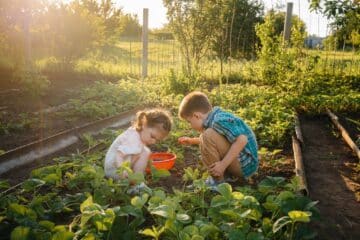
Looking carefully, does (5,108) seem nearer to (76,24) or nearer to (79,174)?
(79,174)

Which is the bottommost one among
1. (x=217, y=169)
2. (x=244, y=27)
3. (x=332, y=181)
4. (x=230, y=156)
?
(x=332, y=181)

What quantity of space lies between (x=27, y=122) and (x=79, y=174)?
9.80 feet

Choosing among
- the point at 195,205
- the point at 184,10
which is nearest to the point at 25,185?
the point at 195,205

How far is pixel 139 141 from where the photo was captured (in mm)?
3438

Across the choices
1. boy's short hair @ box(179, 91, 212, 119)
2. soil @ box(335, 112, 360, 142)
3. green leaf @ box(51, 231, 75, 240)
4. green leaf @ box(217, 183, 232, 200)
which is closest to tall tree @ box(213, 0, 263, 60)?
soil @ box(335, 112, 360, 142)

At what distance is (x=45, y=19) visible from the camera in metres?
13.3

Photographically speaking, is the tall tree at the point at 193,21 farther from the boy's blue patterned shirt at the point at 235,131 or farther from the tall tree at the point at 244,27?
the boy's blue patterned shirt at the point at 235,131

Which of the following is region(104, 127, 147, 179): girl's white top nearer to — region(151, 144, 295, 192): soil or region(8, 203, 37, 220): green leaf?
region(151, 144, 295, 192): soil

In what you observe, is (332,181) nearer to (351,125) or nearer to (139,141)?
(139,141)

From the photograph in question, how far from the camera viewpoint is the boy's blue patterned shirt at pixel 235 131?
3411mm

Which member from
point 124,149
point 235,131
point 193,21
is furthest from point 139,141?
point 193,21

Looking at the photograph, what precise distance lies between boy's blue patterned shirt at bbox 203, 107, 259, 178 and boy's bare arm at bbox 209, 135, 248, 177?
0.06 m

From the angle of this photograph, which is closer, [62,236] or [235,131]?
[62,236]

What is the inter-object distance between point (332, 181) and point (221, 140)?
56.3 inches
